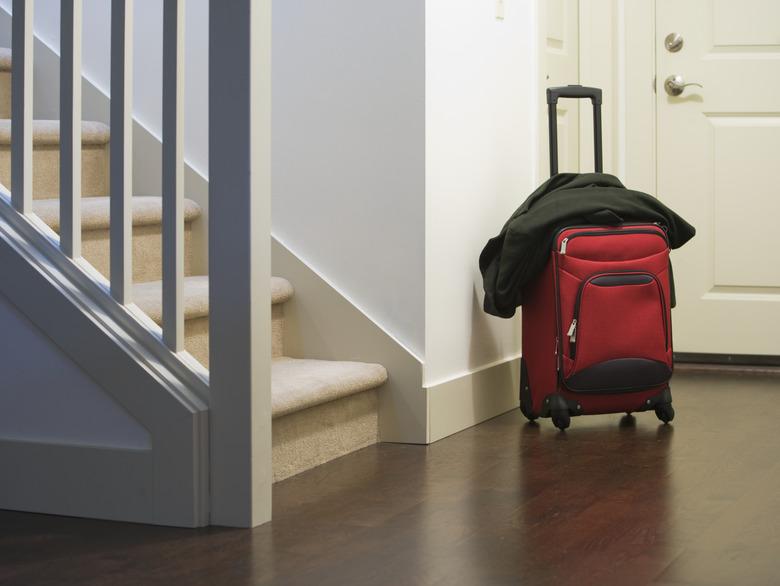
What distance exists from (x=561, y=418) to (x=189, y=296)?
0.92 m

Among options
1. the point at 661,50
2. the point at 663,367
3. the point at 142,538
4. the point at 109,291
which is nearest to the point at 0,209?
the point at 109,291

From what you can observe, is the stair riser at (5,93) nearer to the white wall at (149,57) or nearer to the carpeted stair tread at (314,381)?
the white wall at (149,57)

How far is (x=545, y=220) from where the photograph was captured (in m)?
2.72

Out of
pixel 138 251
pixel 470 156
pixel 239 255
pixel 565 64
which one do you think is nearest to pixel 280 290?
pixel 138 251

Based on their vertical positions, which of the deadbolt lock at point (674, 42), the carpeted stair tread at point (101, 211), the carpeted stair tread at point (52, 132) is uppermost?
the deadbolt lock at point (674, 42)

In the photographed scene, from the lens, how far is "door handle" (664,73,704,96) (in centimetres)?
388

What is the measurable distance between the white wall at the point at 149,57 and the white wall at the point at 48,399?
917 millimetres

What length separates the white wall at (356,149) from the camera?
2607mm

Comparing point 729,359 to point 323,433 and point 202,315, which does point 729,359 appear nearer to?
point 323,433

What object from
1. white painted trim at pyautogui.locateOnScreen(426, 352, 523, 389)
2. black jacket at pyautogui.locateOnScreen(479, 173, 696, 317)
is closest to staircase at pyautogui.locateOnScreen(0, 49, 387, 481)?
white painted trim at pyautogui.locateOnScreen(426, 352, 523, 389)

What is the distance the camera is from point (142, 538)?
1.86 meters

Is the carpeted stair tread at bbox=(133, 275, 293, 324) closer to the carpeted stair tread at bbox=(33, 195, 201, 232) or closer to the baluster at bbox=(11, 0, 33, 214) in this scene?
the carpeted stair tread at bbox=(33, 195, 201, 232)

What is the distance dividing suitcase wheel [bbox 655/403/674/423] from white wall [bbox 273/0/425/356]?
627 mm

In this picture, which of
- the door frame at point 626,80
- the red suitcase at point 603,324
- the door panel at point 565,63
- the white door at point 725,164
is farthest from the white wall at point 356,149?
the white door at point 725,164
